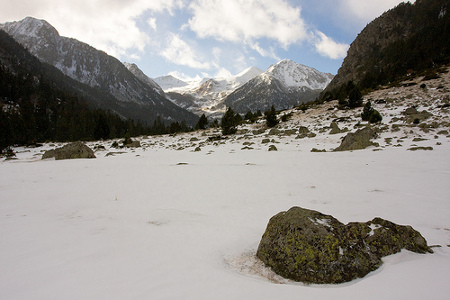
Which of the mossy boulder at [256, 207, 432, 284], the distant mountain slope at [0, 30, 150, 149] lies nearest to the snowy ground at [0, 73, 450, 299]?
the mossy boulder at [256, 207, 432, 284]

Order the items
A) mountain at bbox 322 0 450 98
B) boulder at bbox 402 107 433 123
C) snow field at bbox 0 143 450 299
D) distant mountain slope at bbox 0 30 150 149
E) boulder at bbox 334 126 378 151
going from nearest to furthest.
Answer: snow field at bbox 0 143 450 299, boulder at bbox 334 126 378 151, boulder at bbox 402 107 433 123, mountain at bbox 322 0 450 98, distant mountain slope at bbox 0 30 150 149

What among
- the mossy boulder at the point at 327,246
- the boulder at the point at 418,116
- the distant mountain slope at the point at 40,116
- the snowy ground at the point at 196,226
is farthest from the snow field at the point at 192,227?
the distant mountain slope at the point at 40,116

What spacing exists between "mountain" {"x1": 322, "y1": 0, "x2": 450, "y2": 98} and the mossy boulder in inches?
1496

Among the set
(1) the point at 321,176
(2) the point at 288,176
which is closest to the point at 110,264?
(2) the point at 288,176

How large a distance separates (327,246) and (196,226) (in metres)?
2.35

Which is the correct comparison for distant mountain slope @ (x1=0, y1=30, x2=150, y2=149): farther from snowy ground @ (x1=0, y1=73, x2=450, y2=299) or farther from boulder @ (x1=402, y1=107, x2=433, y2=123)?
boulder @ (x1=402, y1=107, x2=433, y2=123)

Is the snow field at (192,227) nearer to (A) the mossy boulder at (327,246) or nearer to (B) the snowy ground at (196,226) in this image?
(B) the snowy ground at (196,226)

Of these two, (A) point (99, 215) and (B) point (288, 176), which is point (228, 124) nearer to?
(B) point (288, 176)

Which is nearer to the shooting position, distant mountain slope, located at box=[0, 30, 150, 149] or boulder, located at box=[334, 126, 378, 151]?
boulder, located at box=[334, 126, 378, 151]

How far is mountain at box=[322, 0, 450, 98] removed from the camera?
135 ft

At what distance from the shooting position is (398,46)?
5097cm

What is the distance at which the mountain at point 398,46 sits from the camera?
1614 inches

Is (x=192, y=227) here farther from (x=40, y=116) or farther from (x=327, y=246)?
(x=40, y=116)

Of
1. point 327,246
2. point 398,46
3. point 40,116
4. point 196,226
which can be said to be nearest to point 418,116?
point 327,246
